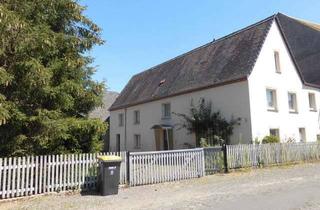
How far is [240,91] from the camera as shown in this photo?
A: 2239cm

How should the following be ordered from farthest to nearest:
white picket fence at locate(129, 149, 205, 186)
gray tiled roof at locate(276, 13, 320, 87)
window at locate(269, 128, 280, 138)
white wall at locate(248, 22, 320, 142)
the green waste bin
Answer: gray tiled roof at locate(276, 13, 320, 87), window at locate(269, 128, 280, 138), white wall at locate(248, 22, 320, 142), white picket fence at locate(129, 149, 205, 186), the green waste bin

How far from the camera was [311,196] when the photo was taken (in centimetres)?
1016

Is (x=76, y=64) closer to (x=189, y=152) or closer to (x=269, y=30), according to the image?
(x=189, y=152)

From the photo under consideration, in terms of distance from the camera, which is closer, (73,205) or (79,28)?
(73,205)

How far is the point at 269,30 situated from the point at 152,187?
630 inches

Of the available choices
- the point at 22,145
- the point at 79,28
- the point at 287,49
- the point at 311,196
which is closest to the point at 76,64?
the point at 79,28

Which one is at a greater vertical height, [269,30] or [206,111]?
[269,30]

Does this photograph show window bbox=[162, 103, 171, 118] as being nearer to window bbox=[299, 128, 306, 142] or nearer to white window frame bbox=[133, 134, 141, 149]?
white window frame bbox=[133, 134, 141, 149]

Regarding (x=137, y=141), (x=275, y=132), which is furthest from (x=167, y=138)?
(x=275, y=132)

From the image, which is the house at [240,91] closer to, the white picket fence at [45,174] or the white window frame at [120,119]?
the white window frame at [120,119]

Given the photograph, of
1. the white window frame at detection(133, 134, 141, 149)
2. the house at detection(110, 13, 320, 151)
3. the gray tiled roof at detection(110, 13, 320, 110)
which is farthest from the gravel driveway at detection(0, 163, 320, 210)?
the white window frame at detection(133, 134, 141, 149)

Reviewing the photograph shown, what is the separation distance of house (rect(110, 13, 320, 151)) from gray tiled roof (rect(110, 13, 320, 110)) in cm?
8

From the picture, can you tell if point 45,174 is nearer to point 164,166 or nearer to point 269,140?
point 164,166

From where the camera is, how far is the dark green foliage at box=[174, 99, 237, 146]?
74.2 feet
